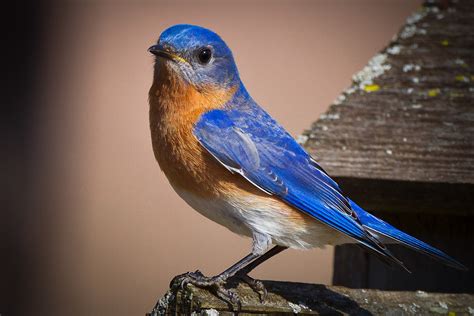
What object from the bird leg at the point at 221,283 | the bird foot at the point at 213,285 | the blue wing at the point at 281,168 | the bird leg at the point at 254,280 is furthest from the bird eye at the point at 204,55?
the bird foot at the point at 213,285

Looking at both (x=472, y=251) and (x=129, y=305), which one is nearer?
(x=472, y=251)

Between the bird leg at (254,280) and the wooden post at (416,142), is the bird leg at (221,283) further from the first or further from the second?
the wooden post at (416,142)

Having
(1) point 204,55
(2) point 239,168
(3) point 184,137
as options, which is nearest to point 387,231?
(2) point 239,168

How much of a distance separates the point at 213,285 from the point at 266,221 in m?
0.71

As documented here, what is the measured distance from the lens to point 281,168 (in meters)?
4.13

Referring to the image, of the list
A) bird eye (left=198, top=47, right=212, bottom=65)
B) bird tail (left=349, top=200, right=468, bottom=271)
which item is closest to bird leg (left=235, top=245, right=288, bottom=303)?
bird tail (left=349, top=200, right=468, bottom=271)

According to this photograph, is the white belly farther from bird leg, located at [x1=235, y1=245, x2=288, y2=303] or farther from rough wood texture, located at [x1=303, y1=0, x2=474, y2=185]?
rough wood texture, located at [x1=303, y1=0, x2=474, y2=185]

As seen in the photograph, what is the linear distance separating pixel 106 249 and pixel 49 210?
0.58m

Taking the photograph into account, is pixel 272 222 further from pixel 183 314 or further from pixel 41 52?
pixel 41 52

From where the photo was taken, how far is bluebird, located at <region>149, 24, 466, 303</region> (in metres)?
3.87

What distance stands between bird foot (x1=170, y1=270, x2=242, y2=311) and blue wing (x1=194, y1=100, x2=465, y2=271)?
0.67 meters

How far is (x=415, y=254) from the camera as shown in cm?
420

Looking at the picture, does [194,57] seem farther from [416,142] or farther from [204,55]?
[416,142]

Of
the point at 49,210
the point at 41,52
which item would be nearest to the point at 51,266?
the point at 49,210
